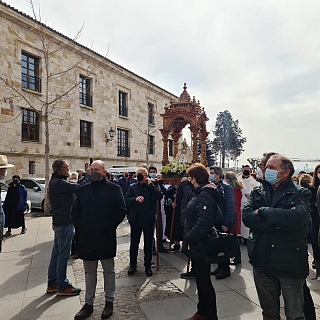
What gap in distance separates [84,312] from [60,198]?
1669 millimetres

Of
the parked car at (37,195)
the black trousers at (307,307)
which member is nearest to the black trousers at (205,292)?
the black trousers at (307,307)

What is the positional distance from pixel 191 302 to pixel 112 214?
1669 mm

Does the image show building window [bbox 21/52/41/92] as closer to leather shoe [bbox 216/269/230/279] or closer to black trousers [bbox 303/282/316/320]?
leather shoe [bbox 216/269/230/279]

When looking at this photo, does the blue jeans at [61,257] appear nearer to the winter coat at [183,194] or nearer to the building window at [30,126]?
the winter coat at [183,194]

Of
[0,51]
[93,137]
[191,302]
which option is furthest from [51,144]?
[191,302]

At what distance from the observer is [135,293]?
452cm

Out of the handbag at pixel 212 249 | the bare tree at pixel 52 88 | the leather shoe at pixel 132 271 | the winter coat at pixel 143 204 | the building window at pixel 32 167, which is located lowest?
the leather shoe at pixel 132 271

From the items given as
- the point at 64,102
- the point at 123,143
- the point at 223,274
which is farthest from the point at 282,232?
the point at 123,143

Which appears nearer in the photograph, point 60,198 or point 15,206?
point 60,198

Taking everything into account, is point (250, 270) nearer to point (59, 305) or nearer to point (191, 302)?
point (191, 302)

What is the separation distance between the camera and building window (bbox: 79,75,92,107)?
22.2 m

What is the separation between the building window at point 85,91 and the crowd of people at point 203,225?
1780cm

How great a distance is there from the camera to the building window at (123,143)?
2627cm

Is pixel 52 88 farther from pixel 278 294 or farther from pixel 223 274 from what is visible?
pixel 278 294
